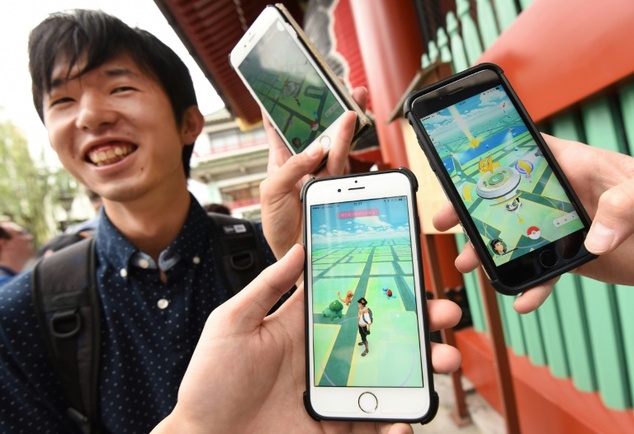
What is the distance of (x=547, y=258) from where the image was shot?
2.38 feet

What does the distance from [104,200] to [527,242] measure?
1220mm

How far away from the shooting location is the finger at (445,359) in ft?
2.22

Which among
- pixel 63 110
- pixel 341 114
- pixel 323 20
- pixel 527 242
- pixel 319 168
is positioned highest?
pixel 323 20

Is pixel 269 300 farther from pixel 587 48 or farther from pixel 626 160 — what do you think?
pixel 587 48

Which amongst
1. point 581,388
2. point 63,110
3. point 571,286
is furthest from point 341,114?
point 581,388

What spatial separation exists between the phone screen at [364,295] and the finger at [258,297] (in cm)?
10

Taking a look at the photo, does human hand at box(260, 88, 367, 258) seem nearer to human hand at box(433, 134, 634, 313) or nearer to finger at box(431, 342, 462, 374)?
human hand at box(433, 134, 634, 313)

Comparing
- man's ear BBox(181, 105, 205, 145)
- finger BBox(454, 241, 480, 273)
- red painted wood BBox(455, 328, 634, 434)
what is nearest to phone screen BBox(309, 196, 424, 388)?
finger BBox(454, 241, 480, 273)

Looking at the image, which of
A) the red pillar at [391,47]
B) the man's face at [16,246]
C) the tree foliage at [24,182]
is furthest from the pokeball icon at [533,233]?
the tree foliage at [24,182]

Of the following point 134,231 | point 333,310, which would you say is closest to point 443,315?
point 333,310

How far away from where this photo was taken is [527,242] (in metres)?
0.74

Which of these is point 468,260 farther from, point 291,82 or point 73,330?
point 73,330

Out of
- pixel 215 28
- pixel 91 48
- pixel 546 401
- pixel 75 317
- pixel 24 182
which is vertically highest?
pixel 24 182

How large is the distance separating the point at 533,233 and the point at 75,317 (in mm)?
1110
